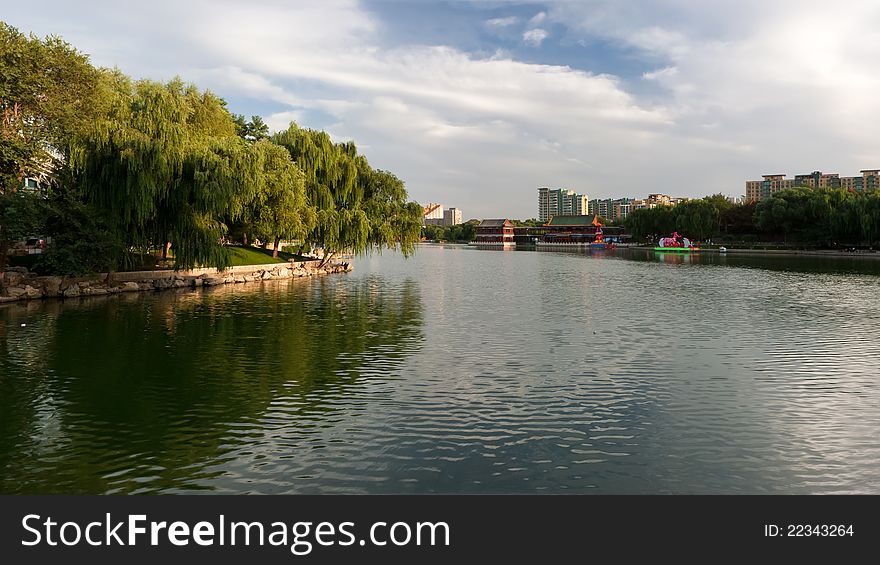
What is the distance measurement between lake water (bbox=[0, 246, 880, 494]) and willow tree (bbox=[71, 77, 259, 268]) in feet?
21.6

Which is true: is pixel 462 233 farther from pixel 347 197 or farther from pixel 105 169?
pixel 105 169

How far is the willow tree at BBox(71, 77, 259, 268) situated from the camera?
2820cm

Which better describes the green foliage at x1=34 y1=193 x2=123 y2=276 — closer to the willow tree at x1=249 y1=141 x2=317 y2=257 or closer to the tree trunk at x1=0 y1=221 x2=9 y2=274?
the tree trunk at x1=0 y1=221 x2=9 y2=274

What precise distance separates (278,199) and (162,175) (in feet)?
30.5

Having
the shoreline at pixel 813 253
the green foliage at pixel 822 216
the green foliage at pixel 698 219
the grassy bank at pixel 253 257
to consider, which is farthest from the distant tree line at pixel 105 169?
the green foliage at pixel 698 219

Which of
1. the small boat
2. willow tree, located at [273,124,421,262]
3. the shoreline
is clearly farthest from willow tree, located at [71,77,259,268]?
the small boat

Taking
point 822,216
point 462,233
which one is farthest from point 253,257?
point 462,233

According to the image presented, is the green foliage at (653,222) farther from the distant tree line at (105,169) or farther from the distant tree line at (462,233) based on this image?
the distant tree line at (105,169)

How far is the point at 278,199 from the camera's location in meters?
37.7
